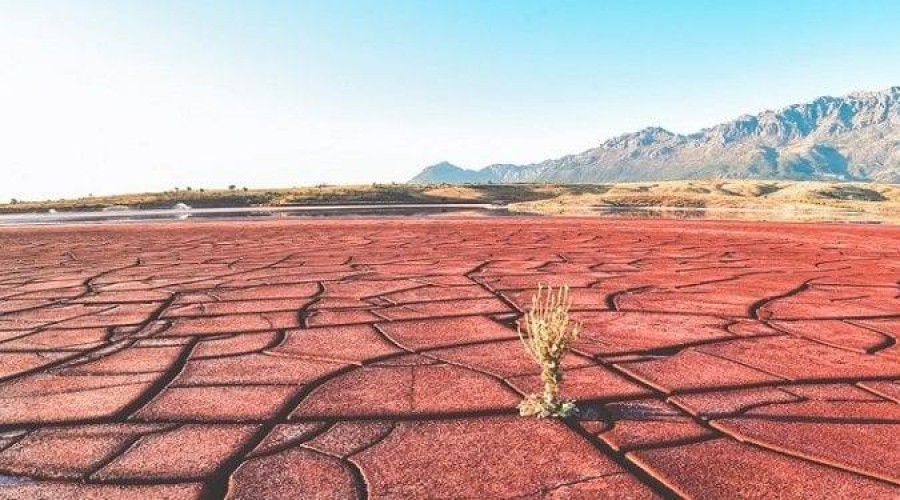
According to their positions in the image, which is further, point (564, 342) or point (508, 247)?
point (508, 247)

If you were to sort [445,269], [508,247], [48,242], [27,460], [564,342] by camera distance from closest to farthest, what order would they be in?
1. [27,460]
2. [564,342]
3. [445,269]
4. [508,247]
5. [48,242]

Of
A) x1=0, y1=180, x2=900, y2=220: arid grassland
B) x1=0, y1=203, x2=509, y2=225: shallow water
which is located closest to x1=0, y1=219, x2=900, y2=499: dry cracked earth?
x1=0, y1=203, x2=509, y2=225: shallow water

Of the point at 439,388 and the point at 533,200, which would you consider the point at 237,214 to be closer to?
the point at 439,388

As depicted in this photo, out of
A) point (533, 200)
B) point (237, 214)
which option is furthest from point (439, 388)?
point (533, 200)

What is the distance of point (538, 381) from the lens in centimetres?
327

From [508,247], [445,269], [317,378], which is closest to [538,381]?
[317,378]

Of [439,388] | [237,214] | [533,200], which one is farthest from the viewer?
[533,200]

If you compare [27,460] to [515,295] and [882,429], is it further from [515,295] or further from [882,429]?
[515,295]

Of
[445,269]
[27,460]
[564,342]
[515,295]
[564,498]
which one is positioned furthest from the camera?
[445,269]

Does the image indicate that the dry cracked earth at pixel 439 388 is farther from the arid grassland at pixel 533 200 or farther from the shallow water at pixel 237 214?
the arid grassland at pixel 533 200

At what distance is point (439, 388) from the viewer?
3209mm

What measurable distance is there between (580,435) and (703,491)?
55cm

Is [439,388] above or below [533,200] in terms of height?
above

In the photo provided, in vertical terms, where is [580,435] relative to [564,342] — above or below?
below
